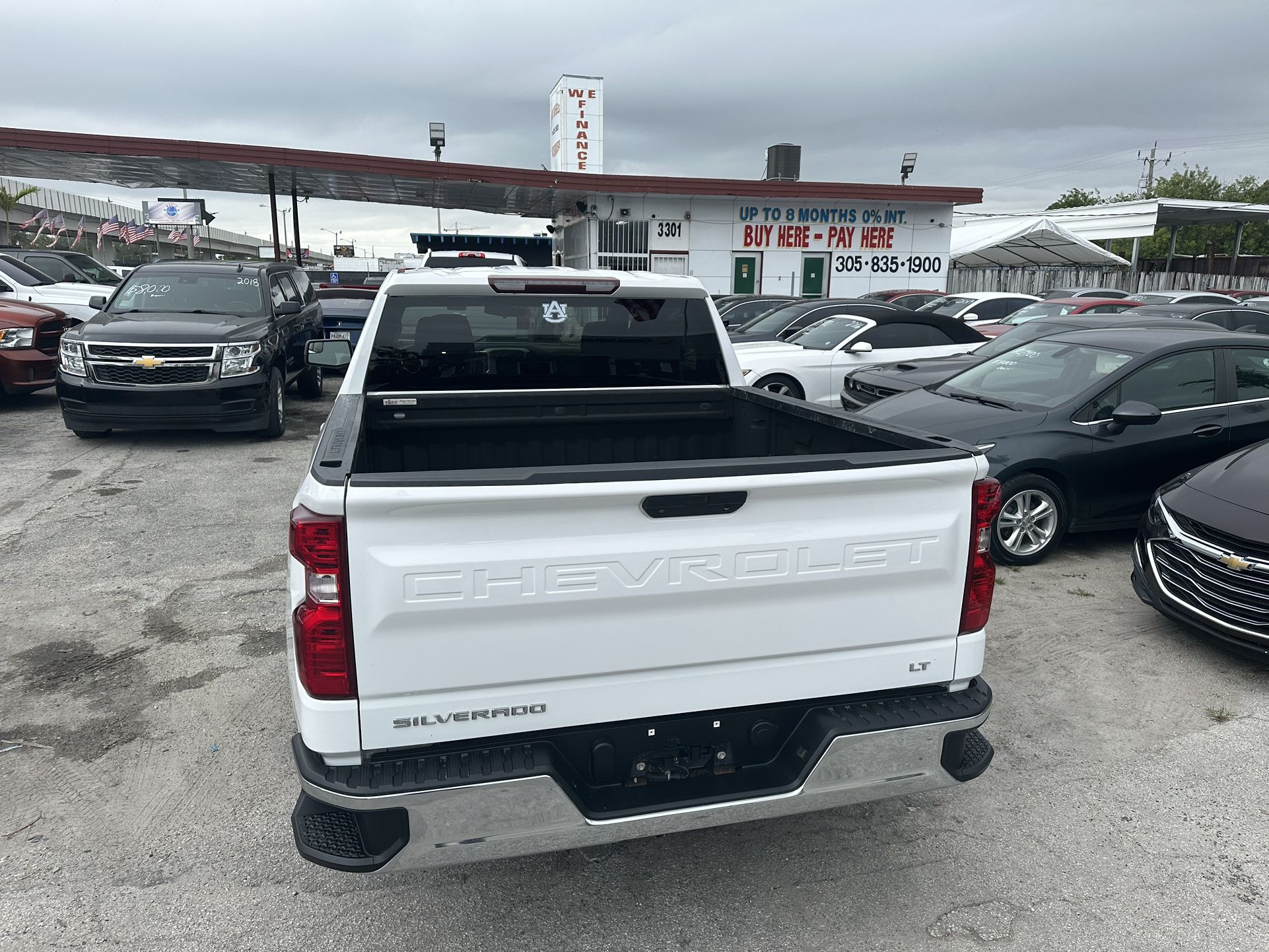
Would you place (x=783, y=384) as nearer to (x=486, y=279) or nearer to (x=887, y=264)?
(x=486, y=279)

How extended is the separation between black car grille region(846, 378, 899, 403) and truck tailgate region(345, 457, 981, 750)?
6.49m

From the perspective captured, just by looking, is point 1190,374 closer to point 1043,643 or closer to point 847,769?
point 1043,643

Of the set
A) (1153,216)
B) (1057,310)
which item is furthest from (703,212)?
(1153,216)

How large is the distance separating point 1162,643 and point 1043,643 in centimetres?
70

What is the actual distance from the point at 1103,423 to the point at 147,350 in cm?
901

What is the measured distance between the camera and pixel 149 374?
9164 millimetres

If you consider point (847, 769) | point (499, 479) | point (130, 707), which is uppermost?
point (499, 479)

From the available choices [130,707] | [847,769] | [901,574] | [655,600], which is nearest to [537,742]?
[655,600]

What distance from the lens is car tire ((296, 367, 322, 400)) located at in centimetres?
1300

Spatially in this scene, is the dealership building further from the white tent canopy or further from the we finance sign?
the we finance sign

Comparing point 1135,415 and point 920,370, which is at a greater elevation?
point 1135,415

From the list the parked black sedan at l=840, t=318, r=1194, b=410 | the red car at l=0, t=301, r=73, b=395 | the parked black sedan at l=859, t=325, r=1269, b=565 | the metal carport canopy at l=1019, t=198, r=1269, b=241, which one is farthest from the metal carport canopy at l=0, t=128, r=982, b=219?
the parked black sedan at l=859, t=325, r=1269, b=565

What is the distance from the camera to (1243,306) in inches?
619

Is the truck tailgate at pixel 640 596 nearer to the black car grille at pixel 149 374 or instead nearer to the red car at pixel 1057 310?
the black car grille at pixel 149 374
